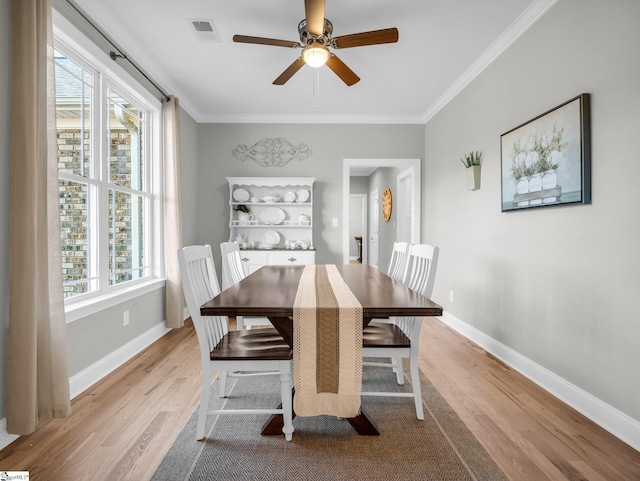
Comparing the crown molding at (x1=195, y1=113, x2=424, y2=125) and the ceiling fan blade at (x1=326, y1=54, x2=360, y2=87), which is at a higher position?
the crown molding at (x1=195, y1=113, x2=424, y2=125)

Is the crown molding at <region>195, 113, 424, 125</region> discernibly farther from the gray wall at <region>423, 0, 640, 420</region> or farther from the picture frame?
the picture frame

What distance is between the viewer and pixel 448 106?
397cm

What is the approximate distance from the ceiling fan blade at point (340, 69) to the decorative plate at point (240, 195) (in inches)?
90.3

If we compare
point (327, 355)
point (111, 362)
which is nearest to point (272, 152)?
point (111, 362)

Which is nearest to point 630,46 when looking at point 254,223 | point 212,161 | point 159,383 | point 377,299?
point 377,299

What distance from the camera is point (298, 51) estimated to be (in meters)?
3.02

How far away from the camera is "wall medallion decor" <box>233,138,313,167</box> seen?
4.65 m

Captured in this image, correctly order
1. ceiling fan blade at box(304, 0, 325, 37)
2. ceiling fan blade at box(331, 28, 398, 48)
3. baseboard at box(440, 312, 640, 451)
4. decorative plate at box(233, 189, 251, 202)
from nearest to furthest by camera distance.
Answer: baseboard at box(440, 312, 640, 451) → ceiling fan blade at box(304, 0, 325, 37) → ceiling fan blade at box(331, 28, 398, 48) → decorative plate at box(233, 189, 251, 202)

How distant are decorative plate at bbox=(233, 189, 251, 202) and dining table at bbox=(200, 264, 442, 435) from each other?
96.3 inches

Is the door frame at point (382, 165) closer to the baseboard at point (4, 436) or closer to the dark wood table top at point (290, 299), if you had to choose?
the dark wood table top at point (290, 299)

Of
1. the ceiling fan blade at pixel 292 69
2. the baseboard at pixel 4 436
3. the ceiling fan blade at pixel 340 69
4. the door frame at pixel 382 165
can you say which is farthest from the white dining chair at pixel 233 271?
the door frame at pixel 382 165

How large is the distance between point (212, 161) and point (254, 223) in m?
1.00

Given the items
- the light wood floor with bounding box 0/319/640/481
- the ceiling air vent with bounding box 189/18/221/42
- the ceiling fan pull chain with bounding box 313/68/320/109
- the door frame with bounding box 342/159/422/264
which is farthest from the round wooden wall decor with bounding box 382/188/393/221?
the ceiling air vent with bounding box 189/18/221/42

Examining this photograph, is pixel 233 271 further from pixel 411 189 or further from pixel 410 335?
pixel 411 189
